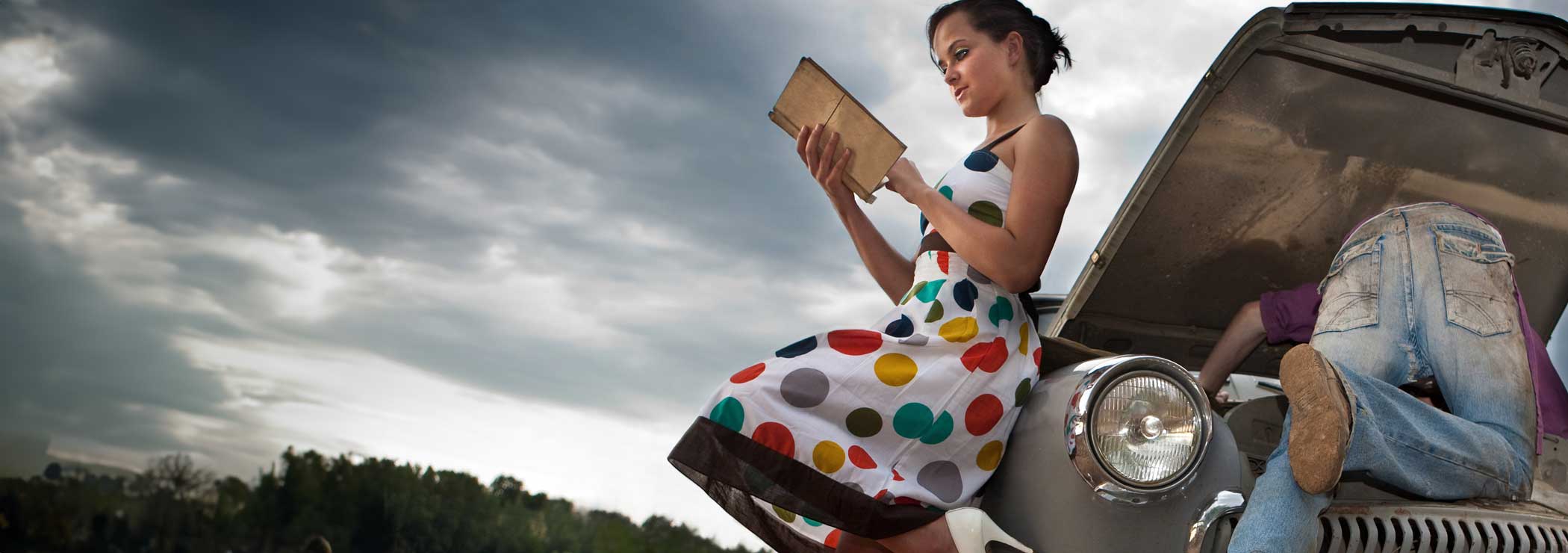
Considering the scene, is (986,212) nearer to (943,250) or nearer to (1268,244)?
(943,250)

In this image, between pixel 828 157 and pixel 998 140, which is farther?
pixel 998 140

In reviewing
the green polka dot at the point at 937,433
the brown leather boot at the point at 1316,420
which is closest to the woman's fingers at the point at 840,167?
the green polka dot at the point at 937,433

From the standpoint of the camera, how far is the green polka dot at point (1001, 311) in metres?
2.36

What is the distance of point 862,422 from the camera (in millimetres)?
2121

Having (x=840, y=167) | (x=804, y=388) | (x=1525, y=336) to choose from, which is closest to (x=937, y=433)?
(x=804, y=388)

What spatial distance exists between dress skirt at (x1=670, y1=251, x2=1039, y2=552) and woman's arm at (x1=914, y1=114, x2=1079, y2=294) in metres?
0.09

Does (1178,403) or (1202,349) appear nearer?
(1178,403)

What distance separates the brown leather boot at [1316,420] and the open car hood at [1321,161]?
3.45 ft

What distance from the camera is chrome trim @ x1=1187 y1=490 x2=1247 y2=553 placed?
6.71 feet

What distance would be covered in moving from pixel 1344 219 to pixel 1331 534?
1661mm

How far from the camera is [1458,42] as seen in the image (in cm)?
280

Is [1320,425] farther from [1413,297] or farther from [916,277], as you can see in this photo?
[916,277]

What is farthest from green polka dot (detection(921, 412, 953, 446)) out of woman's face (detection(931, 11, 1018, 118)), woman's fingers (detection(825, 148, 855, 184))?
woman's face (detection(931, 11, 1018, 118))

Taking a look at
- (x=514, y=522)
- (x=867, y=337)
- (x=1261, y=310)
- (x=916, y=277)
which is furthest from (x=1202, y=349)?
(x=514, y=522)
